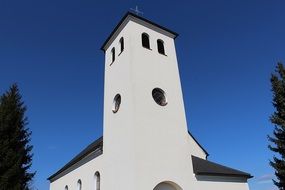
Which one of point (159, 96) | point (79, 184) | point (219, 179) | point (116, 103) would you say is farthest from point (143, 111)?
point (79, 184)

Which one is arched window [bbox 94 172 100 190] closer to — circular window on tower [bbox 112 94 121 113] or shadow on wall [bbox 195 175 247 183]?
circular window on tower [bbox 112 94 121 113]

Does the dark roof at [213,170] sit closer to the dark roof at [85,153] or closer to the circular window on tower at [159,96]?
the circular window on tower at [159,96]

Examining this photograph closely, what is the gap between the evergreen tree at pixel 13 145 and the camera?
620 inches

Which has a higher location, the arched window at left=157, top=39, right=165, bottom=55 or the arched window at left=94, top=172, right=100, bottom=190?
the arched window at left=157, top=39, right=165, bottom=55

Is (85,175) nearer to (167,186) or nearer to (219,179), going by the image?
(167,186)

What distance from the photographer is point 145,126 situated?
1427cm

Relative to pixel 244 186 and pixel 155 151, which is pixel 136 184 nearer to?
pixel 155 151

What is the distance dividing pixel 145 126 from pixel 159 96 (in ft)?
8.38

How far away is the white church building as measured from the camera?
13.8m

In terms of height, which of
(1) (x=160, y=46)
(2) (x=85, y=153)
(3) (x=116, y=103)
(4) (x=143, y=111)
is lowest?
(2) (x=85, y=153)

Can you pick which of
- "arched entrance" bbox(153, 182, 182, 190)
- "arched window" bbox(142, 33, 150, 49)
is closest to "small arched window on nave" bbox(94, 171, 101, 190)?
"arched entrance" bbox(153, 182, 182, 190)

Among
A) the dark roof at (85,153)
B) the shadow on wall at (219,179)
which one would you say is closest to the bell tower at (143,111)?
the shadow on wall at (219,179)

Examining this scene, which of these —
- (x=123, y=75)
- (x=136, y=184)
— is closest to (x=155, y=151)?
(x=136, y=184)

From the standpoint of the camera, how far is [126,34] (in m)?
17.8
